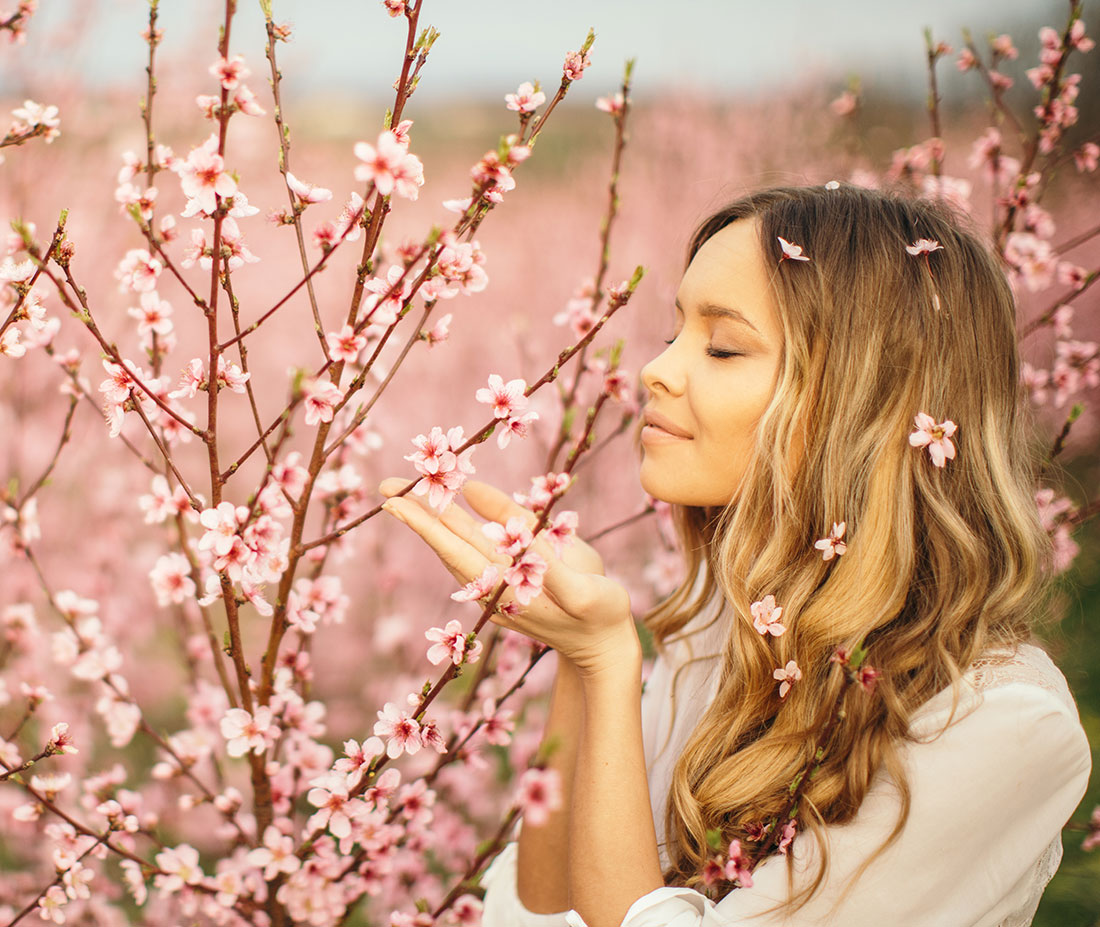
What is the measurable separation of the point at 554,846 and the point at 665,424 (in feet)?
3.00

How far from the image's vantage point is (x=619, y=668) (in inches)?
54.5

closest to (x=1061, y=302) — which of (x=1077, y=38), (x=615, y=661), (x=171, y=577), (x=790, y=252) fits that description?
Answer: (x=1077, y=38)

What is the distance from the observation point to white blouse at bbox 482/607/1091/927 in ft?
4.17

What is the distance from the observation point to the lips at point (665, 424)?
155 centimetres

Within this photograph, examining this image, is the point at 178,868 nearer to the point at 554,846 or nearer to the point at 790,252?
the point at 554,846

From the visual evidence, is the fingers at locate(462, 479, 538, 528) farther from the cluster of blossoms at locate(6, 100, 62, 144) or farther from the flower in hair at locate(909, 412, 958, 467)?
the cluster of blossoms at locate(6, 100, 62, 144)

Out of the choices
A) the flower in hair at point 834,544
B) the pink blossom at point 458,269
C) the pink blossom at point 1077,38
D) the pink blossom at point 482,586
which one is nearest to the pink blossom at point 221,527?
the pink blossom at point 482,586

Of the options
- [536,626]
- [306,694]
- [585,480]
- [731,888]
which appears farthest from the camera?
[585,480]

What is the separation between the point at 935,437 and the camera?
4.80 feet

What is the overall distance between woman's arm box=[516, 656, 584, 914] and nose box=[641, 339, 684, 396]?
2.11 feet

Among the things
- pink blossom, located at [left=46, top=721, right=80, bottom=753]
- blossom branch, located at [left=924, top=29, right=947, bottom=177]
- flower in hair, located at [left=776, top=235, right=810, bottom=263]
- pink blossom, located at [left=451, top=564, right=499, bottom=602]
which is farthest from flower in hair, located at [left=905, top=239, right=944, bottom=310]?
pink blossom, located at [left=46, top=721, right=80, bottom=753]

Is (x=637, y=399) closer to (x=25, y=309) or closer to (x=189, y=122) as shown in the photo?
(x=25, y=309)

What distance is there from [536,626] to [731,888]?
618mm

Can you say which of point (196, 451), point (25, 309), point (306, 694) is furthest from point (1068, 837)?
point (196, 451)
